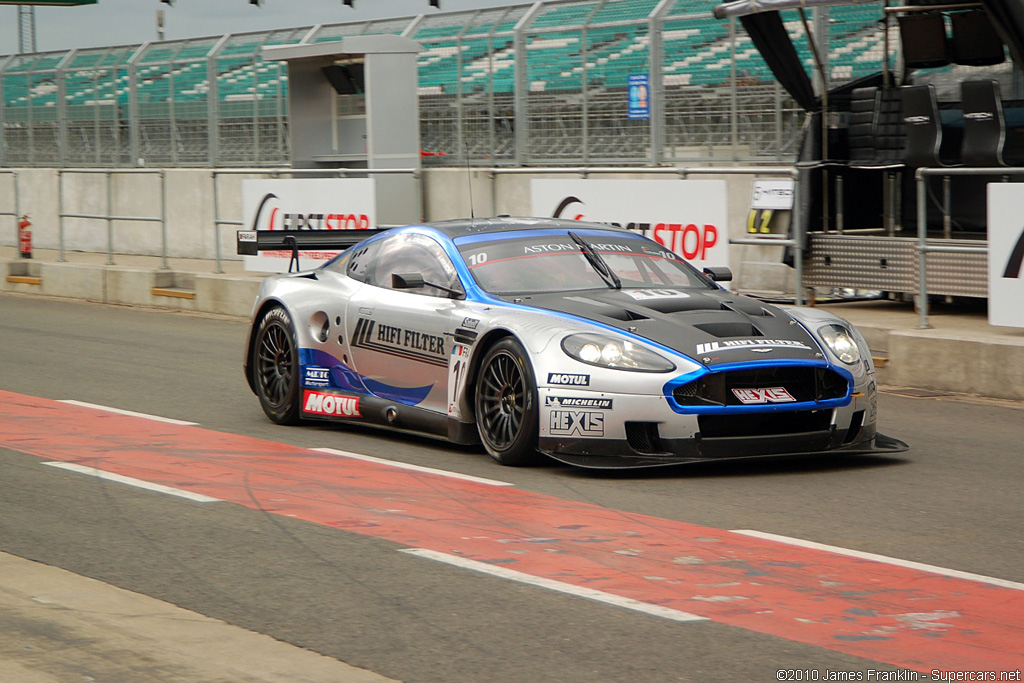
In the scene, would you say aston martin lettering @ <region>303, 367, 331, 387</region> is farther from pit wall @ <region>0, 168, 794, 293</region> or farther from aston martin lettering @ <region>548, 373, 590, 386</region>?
pit wall @ <region>0, 168, 794, 293</region>

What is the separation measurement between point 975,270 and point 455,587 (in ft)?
25.5

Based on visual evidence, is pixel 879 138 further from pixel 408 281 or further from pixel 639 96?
pixel 408 281

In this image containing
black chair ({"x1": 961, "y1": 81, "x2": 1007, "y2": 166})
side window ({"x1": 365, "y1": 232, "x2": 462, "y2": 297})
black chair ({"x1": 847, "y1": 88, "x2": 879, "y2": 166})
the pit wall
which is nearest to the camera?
side window ({"x1": 365, "y1": 232, "x2": 462, "y2": 297})

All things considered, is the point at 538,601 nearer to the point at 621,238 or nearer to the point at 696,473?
the point at 696,473

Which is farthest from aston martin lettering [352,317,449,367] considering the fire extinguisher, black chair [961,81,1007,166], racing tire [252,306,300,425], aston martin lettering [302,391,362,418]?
the fire extinguisher

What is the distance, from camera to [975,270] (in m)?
11.6

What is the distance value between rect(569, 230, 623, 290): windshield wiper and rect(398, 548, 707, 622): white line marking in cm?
284

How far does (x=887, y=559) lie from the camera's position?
17.9 feet

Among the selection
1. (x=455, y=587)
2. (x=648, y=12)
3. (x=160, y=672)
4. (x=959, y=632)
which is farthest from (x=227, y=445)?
(x=648, y=12)

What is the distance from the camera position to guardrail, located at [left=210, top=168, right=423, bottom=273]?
1672 centimetres

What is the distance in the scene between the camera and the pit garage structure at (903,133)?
1311 centimetres

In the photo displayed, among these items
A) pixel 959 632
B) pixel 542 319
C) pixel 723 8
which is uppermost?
pixel 723 8

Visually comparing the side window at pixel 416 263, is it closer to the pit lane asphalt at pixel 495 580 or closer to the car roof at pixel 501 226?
the car roof at pixel 501 226

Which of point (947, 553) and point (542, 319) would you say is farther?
point (542, 319)
